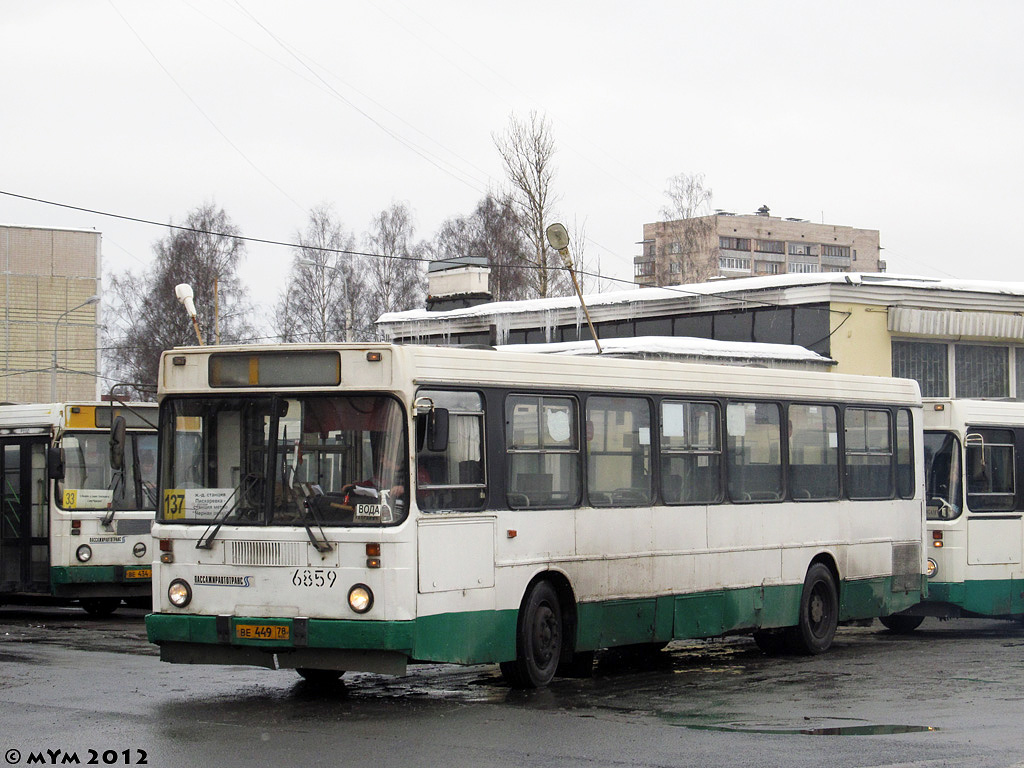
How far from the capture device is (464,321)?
37625 mm

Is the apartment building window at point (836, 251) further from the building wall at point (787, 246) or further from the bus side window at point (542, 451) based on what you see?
the bus side window at point (542, 451)

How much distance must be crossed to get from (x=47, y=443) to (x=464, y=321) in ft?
58.7

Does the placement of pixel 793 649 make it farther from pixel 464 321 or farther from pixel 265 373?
pixel 464 321

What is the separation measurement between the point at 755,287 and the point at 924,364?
410cm

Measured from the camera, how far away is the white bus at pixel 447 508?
1110cm

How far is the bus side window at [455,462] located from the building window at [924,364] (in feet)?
70.9

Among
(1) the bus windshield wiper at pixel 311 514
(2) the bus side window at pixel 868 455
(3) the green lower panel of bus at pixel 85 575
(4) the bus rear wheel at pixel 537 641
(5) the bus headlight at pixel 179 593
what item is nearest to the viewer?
(1) the bus windshield wiper at pixel 311 514

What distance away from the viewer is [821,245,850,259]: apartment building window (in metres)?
132

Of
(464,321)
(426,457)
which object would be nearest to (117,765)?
(426,457)

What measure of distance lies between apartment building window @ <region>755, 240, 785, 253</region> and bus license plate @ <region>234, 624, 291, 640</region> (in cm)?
11864

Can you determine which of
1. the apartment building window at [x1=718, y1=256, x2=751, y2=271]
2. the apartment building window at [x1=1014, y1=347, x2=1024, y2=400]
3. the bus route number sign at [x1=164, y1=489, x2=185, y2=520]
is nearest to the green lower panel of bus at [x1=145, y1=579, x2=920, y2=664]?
the bus route number sign at [x1=164, y1=489, x2=185, y2=520]

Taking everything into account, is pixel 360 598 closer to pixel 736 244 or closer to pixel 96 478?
pixel 96 478

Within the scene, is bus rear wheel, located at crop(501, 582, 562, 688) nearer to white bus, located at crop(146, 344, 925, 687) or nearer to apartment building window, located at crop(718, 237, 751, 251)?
white bus, located at crop(146, 344, 925, 687)

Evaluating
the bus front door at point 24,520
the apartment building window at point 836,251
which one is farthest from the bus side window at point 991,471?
the apartment building window at point 836,251
